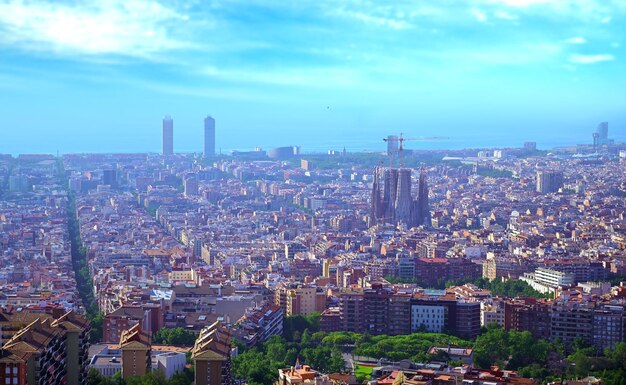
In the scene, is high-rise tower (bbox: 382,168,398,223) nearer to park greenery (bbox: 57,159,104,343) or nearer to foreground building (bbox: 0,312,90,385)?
park greenery (bbox: 57,159,104,343)

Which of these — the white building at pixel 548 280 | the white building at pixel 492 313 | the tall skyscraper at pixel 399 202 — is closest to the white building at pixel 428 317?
the white building at pixel 492 313

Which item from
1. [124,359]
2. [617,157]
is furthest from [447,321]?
[617,157]

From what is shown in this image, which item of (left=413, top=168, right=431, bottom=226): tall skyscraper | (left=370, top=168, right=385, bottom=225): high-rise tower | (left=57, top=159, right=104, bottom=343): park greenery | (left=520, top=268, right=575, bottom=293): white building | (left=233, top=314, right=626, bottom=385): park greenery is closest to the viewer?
(left=233, top=314, right=626, bottom=385): park greenery

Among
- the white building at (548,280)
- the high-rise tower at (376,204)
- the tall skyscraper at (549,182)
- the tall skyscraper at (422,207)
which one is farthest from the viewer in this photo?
the tall skyscraper at (549,182)

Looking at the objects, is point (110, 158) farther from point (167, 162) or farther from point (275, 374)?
point (275, 374)

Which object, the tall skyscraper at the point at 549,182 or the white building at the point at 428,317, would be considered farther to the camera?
the tall skyscraper at the point at 549,182

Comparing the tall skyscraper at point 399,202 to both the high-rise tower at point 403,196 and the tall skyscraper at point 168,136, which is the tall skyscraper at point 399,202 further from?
the tall skyscraper at point 168,136

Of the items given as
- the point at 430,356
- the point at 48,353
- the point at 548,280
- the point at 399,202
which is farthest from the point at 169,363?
the point at 399,202

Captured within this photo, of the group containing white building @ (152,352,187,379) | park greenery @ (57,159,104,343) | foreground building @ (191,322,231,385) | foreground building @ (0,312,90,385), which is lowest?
park greenery @ (57,159,104,343)

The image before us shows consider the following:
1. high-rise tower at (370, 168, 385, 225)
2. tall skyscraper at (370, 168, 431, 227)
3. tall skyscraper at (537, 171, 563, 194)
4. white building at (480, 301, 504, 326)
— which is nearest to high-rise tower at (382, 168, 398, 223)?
tall skyscraper at (370, 168, 431, 227)

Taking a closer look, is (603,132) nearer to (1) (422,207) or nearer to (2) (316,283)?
(1) (422,207)
